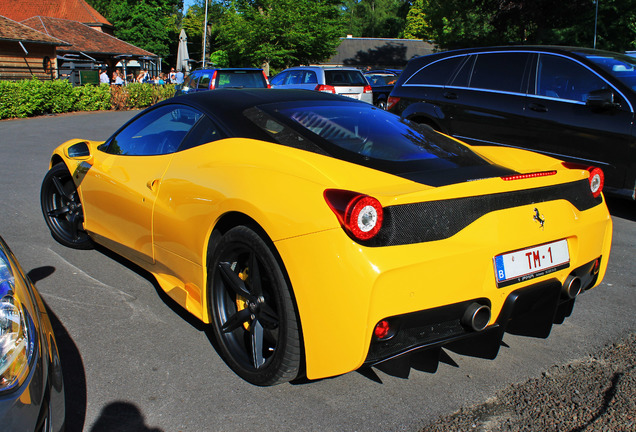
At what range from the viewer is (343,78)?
56.1 ft

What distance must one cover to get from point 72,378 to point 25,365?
1091 mm

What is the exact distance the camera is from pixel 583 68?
6070 millimetres

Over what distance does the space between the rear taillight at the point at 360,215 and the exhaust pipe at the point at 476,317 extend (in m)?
0.55

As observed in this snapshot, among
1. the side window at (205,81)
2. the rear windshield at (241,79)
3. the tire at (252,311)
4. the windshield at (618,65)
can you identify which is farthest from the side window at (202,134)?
the side window at (205,81)

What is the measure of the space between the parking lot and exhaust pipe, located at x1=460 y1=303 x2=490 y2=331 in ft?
1.36

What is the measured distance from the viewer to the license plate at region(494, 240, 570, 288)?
2475 mm

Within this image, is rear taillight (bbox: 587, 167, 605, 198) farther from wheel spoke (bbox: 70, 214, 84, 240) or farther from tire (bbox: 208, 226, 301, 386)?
wheel spoke (bbox: 70, 214, 84, 240)

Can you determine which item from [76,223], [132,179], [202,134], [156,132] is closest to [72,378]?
[132,179]

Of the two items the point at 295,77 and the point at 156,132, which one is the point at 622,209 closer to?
the point at 156,132

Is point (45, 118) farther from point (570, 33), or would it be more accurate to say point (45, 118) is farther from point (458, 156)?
point (570, 33)

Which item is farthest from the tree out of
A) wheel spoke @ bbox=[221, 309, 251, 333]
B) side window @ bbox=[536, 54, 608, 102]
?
wheel spoke @ bbox=[221, 309, 251, 333]

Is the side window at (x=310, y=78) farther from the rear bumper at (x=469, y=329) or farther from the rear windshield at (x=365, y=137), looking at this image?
the rear bumper at (x=469, y=329)

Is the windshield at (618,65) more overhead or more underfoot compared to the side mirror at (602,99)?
more overhead

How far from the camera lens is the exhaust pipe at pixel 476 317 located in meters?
2.41
